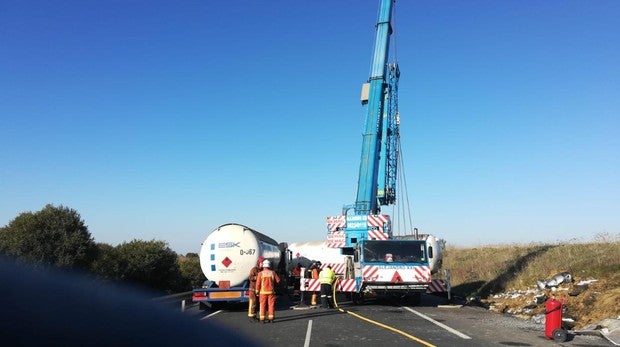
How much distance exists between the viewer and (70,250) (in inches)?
710

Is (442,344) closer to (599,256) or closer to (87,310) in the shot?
(87,310)

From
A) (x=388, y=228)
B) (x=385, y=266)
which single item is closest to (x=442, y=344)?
(x=385, y=266)

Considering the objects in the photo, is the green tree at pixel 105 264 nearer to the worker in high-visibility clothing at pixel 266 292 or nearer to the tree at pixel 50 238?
the tree at pixel 50 238

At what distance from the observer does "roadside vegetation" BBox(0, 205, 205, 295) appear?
16.9 meters

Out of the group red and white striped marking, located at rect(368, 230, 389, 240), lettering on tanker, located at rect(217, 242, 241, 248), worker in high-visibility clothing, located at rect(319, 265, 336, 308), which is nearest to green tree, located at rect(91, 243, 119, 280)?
lettering on tanker, located at rect(217, 242, 241, 248)

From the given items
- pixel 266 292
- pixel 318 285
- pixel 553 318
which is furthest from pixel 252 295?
pixel 553 318

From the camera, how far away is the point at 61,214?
18.2 metres

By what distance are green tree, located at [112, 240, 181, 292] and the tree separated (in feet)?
10.4

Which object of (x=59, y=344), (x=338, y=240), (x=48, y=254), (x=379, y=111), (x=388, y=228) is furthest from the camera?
(x=379, y=111)

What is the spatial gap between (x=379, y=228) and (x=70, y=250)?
12134 millimetres

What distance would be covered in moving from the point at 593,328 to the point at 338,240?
12.4 meters

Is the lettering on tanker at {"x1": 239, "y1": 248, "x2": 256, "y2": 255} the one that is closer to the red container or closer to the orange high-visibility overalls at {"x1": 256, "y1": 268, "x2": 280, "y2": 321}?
the orange high-visibility overalls at {"x1": 256, "y1": 268, "x2": 280, "y2": 321}

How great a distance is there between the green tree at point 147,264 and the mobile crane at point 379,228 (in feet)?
27.3

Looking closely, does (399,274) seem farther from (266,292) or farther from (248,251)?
(266,292)
